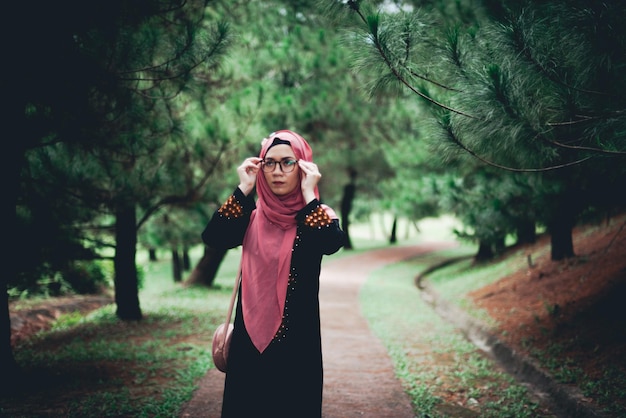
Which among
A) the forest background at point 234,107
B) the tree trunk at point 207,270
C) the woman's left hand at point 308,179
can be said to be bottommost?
the tree trunk at point 207,270

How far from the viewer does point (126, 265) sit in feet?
21.3

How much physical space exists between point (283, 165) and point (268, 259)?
55 centimetres

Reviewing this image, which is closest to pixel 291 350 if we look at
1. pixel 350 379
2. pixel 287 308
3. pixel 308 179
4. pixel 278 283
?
pixel 287 308

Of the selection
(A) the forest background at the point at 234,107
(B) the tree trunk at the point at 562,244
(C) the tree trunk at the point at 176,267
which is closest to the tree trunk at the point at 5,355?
(A) the forest background at the point at 234,107

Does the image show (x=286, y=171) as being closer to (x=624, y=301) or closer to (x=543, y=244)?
(x=624, y=301)

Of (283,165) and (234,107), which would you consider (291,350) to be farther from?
(234,107)

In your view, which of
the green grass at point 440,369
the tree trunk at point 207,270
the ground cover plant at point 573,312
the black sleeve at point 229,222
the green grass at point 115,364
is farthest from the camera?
the tree trunk at point 207,270

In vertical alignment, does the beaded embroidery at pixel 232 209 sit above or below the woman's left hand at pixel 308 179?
below

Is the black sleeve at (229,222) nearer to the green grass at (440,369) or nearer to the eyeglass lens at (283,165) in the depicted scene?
the eyeglass lens at (283,165)

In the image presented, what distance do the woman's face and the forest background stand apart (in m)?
1.19

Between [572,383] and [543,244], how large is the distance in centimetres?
866

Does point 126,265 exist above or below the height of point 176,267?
above

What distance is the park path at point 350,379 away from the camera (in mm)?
3738

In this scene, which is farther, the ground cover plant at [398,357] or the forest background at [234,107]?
the ground cover plant at [398,357]
